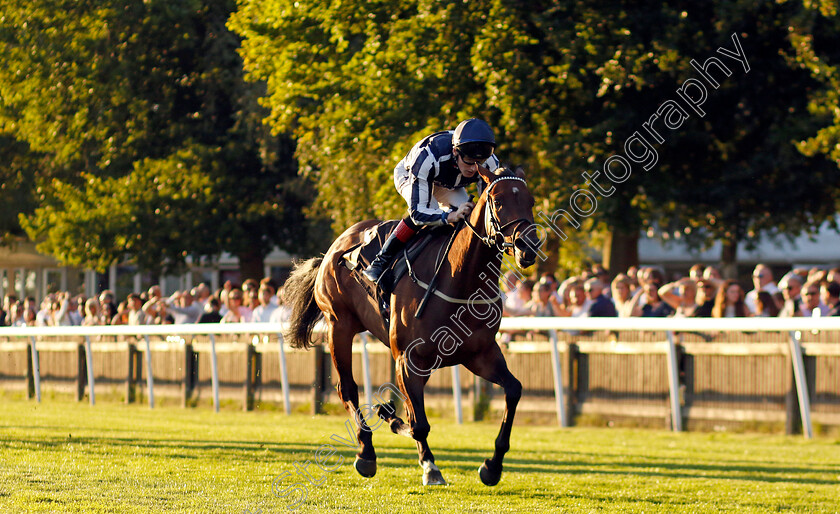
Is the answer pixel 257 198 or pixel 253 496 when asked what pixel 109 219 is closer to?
pixel 257 198

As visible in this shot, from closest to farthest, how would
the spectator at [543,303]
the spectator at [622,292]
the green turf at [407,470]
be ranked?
the green turf at [407,470]
the spectator at [622,292]
the spectator at [543,303]

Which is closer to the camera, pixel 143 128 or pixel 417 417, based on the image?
pixel 417 417

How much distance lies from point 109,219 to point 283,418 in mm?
11491

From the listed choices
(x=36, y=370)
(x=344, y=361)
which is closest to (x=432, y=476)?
(x=344, y=361)

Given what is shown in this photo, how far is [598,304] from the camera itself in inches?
472

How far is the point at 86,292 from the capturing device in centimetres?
3925

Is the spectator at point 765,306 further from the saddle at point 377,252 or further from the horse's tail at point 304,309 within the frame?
the saddle at point 377,252

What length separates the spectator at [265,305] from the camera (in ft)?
47.4

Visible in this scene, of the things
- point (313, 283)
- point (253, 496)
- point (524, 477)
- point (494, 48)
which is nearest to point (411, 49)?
point (494, 48)

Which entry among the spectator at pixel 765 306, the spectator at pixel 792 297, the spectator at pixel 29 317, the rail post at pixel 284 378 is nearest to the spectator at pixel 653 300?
the spectator at pixel 765 306

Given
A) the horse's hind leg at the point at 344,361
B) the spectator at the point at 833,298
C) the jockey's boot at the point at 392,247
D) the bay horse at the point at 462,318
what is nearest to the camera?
the bay horse at the point at 462,318

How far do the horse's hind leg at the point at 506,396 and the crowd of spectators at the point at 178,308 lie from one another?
611 centimetres

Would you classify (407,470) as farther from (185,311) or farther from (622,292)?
(185,311)

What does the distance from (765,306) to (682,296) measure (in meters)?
1.05
